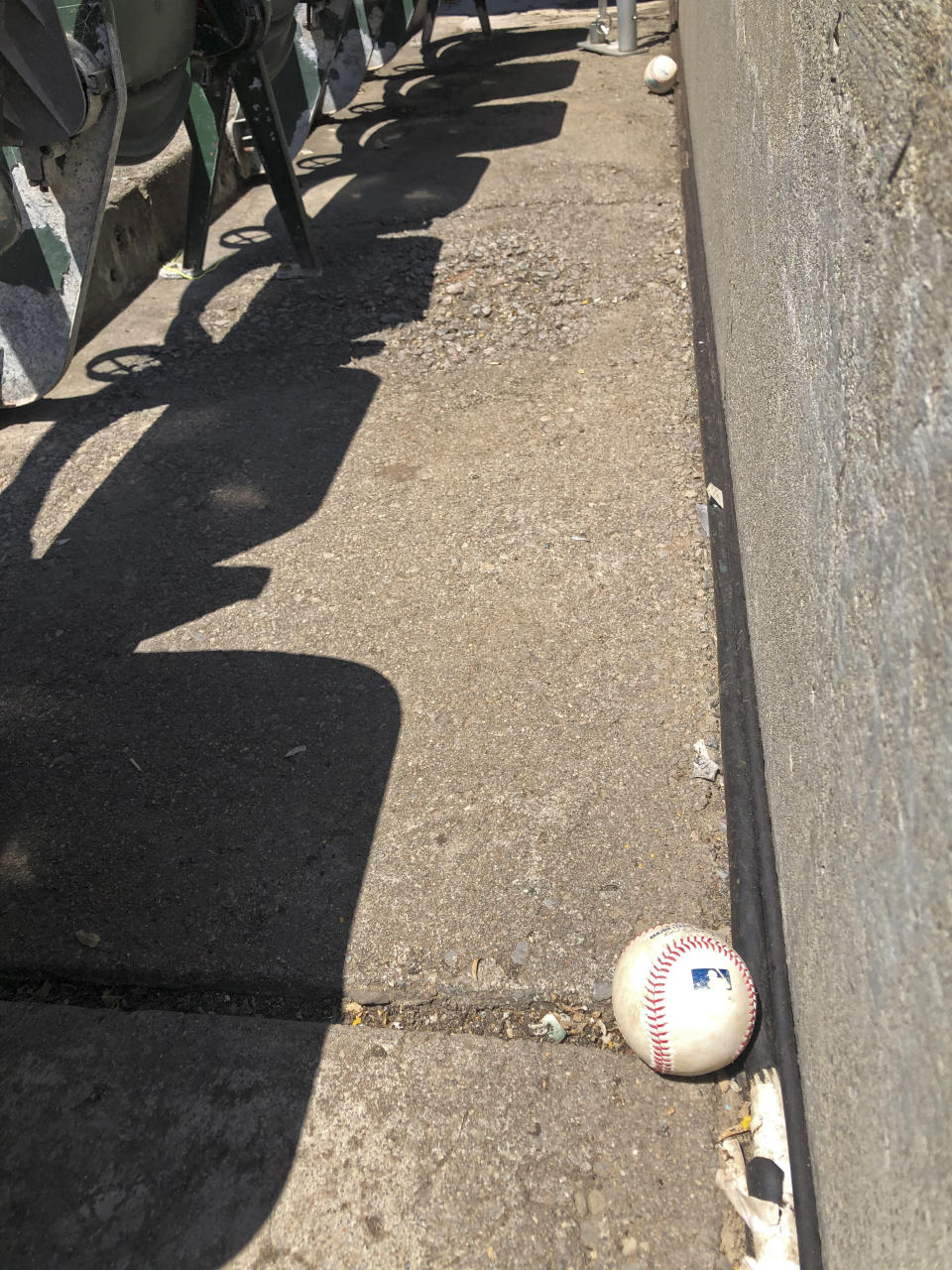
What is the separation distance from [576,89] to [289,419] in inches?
218

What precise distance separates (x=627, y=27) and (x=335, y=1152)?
9511 mm

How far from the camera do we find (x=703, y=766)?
8.58ft

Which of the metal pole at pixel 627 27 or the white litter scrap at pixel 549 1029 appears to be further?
the metal pole at pixel 627 27

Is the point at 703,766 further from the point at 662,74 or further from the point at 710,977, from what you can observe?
the point at 662,74

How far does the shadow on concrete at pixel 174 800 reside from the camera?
1935mm

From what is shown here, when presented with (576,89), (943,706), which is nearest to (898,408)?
(943,706)

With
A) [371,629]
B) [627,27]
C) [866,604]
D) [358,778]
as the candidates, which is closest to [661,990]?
[866,604]

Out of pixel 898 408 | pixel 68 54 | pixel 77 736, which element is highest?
pixel 68 54

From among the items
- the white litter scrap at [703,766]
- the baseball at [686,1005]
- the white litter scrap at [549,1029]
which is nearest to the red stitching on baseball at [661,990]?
the baseball at [686,1005]

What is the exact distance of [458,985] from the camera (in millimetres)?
2207

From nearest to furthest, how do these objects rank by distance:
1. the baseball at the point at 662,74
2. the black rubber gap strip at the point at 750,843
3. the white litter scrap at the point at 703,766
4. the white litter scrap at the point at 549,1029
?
the black rubber gap strip at the point at 750,843, the white litter scrap at the point at 549,1029, the white litter scrap at the point at 703,766, the baseball at the point at 662,74

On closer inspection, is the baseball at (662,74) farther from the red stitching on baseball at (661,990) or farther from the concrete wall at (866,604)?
the red stitching on baseball at (661,990)

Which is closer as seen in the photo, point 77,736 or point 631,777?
point 631,777

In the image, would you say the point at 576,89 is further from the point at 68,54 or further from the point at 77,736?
the point at 77,736
